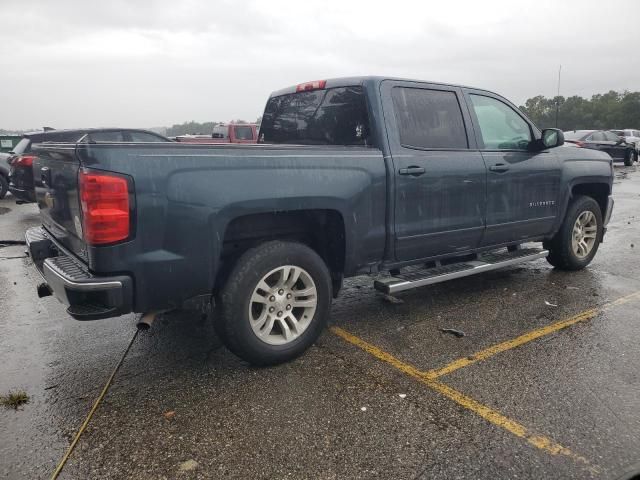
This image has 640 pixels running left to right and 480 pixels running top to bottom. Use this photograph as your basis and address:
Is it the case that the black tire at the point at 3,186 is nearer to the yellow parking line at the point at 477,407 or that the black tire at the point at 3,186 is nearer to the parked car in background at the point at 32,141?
the parked car in background at the point at 32,141

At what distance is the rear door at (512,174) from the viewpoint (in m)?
4.59

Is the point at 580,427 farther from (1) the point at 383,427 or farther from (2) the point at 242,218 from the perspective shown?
(2) the point at 242,218

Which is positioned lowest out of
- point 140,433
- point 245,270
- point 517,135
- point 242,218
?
point 140,433

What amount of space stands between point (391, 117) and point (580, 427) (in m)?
2.43

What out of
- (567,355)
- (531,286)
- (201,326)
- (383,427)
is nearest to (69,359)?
(201,326)

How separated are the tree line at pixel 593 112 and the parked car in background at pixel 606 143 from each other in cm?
4664

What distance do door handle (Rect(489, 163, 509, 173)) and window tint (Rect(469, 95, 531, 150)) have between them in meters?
0.19

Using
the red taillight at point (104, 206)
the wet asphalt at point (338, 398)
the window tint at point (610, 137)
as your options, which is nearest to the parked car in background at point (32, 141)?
the wet asphalt at point (338, 398)

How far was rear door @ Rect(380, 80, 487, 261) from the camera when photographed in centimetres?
391

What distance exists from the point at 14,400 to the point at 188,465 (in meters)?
1.32

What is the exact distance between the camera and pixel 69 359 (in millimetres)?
3625

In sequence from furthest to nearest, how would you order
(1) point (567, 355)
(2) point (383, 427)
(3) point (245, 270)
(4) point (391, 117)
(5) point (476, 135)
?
(5) point (476, 135) → (4) point (391, 117) → (1) point (567, 355) → (3) point (245, 270) → (2) point (383, 427)

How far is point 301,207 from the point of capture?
3367mm

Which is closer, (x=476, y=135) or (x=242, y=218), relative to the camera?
(x=242, y=218)
